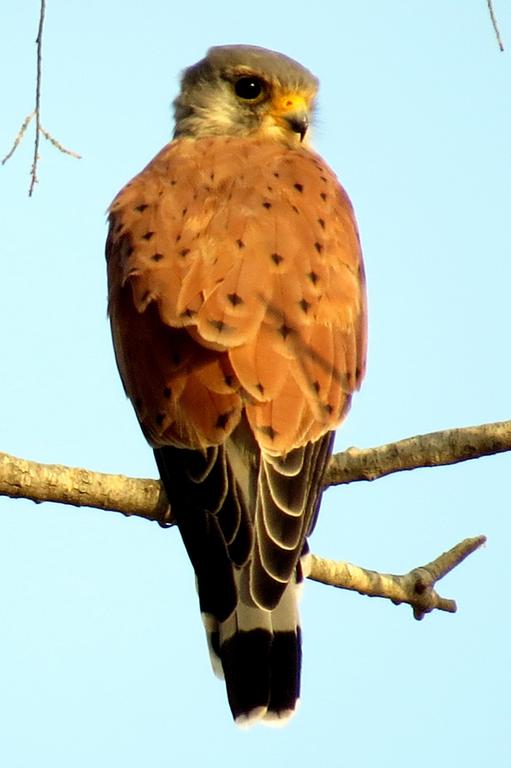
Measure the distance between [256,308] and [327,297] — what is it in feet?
1.24

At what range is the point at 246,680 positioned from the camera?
4.53m

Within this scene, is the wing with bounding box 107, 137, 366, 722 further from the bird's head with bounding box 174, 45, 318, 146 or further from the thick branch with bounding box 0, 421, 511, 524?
the bird's head with bounding box 174, 45, 318, 146

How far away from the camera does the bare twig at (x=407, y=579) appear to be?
4.80 meters

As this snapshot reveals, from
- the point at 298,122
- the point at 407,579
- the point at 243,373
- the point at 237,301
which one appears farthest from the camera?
the point at 298,122

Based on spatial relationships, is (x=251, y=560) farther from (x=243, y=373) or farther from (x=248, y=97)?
(x=248, y=97)

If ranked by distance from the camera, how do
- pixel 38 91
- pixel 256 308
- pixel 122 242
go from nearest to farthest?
pixel 38 91 → pixel 256 308 → pixel 122 242

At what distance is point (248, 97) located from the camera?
633cm

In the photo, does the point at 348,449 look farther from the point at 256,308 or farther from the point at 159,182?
the point at 159,182

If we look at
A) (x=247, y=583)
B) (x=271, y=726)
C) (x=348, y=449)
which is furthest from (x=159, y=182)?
(x=271, y=726)

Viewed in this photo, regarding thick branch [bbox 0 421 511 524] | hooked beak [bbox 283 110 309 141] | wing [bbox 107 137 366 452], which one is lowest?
thick branch [bbox 0 421 511 524]

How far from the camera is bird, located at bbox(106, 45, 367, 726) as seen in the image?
4539 mm

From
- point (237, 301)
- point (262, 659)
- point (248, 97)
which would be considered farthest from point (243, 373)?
point (248, 97)

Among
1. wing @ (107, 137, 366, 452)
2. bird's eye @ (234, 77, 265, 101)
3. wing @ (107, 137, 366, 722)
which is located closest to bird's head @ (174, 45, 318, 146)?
bird's eye @ (234, 77, 265, 101)

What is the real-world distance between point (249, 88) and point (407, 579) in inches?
96.4
